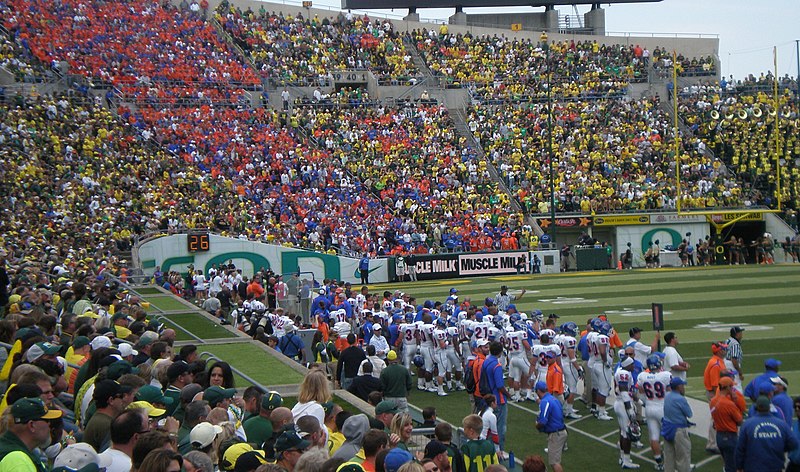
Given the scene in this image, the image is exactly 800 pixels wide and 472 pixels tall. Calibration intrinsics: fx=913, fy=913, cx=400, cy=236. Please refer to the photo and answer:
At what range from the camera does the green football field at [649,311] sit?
12.2m

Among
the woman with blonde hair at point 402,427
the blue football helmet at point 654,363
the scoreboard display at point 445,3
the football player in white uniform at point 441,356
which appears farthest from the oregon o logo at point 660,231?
the woman with blonde hair at point 402,427

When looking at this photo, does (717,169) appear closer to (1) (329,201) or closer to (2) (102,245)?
(1) (329,201)

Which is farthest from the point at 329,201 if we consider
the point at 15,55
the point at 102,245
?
the point at 15,55

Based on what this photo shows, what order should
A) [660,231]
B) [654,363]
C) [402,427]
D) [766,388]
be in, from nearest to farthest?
[402,427], [766,388], [654,363], [660,231]

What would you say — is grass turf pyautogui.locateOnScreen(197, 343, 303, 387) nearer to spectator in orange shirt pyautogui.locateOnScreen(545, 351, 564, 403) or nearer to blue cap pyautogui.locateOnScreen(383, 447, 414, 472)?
spectator in orange shirt pyautogui.locateOnScreen(545, 351, 564, 403)

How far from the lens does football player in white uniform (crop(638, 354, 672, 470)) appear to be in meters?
10.9

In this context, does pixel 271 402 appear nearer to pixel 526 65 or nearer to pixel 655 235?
pixel 655 235

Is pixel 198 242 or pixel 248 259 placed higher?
pixel 198 242

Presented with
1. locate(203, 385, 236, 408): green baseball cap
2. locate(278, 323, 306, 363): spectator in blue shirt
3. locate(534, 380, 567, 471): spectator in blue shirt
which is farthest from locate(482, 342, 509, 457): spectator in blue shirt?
locate(203, 385, 236, 408): green baseball cap

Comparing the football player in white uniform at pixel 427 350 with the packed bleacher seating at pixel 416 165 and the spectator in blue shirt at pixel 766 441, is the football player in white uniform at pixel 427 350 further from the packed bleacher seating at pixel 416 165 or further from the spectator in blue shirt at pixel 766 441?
the packed bleacher seating at pixel 416 165

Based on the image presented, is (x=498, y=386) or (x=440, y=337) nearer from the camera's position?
(x=498, y=386)

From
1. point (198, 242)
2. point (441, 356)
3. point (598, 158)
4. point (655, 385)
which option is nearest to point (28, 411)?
point (655, 385)

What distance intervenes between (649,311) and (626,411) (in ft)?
40.7

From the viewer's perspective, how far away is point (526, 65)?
160ft
